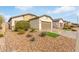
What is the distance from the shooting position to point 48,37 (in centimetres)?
218

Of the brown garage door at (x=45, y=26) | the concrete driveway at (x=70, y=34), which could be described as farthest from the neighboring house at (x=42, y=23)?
the concrete driveway at (x=70, y=34)

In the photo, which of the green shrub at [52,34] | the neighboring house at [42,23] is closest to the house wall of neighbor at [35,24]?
the neighboring house at [42,23]

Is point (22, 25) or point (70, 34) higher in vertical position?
point (22, 25)

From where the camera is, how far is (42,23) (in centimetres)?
221

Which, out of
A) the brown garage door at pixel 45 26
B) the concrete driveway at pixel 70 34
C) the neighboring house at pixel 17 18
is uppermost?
the neighboring house at pixel 17 18

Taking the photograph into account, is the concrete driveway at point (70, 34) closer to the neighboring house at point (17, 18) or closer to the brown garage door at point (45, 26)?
the brown garage door at point (45, 26)

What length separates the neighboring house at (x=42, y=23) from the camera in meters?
2.18

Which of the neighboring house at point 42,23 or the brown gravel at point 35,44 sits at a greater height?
the neighboring house at point 42,23

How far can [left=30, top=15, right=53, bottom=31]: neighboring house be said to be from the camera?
218 centimetres

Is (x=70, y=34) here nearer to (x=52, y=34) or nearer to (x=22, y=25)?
(x=52, y=34)

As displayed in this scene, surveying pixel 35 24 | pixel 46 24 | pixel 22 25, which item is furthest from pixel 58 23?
pixel 22 25
